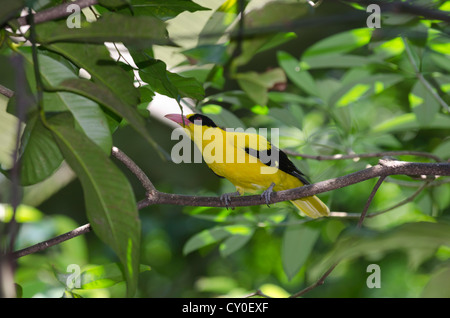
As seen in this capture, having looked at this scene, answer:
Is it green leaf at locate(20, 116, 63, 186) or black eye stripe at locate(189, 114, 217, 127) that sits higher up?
black eye stripe at locate(189, 114, 217, 127)

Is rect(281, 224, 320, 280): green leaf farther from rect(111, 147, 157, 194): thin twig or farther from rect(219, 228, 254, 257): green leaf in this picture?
rect(111, 147, 157, 194): thin twig

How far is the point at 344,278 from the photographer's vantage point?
5.96 metres

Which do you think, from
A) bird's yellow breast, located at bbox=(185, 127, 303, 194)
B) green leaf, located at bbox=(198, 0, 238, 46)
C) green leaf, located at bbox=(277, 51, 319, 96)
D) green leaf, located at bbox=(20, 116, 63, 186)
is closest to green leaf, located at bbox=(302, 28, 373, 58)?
green leaf, located at bbox=(277, 51, 319, 96)

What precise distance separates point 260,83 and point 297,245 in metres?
1.00

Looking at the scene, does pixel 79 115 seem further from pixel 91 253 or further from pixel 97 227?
pixel 91 253

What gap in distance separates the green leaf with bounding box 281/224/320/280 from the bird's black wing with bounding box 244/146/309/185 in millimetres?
384

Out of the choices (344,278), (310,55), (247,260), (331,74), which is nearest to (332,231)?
(344,278)

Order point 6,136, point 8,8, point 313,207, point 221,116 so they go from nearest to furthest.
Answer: point 8,8, point 6,136, point 221,116, point 313,207

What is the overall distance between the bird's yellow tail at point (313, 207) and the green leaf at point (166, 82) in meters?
1.38

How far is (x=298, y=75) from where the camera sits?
3141mm

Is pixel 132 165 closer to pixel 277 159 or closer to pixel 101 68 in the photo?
pixel 101 68

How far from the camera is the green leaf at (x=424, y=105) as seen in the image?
2664 millimetres

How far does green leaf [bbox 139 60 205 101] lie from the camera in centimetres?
149

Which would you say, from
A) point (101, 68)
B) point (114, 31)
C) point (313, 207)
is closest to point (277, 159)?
point (313, 207)
